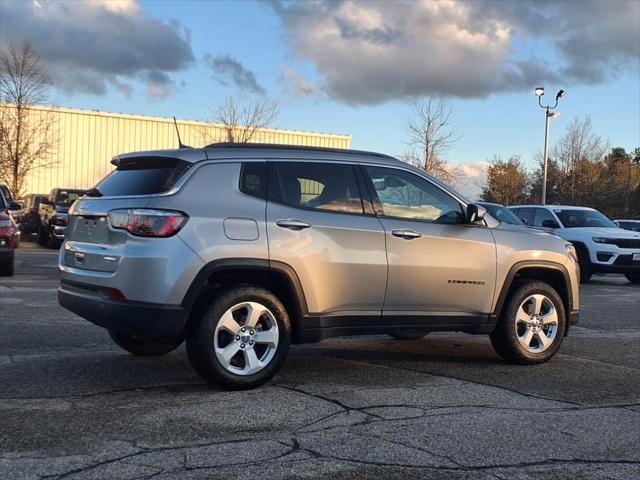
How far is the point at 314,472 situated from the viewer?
3.93 m

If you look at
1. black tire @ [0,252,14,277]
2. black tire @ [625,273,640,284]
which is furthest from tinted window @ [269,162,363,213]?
black tire @ [625,273,640,284]

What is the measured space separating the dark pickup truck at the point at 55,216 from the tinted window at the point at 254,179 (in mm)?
18062

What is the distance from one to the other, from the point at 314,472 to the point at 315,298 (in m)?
2.07

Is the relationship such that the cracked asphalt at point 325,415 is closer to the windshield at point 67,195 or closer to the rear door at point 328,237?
the rear door at point 328,237

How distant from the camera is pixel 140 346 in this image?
6.73 metres

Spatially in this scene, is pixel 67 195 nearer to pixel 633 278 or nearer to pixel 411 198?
pixel 633 278

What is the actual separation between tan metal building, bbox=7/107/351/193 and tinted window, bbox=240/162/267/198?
3472 centimetres

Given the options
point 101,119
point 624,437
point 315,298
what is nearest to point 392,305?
point 315,298

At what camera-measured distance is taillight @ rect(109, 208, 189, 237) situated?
17.4ft

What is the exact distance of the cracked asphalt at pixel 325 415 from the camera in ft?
13.3

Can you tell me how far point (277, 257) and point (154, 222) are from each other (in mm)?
952

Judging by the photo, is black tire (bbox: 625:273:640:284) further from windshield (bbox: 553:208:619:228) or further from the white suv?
windshield (bbox: 553:208:619:228)

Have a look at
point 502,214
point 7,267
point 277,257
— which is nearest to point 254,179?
point 277,257

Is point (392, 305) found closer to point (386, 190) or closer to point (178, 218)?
point (386, 190)
